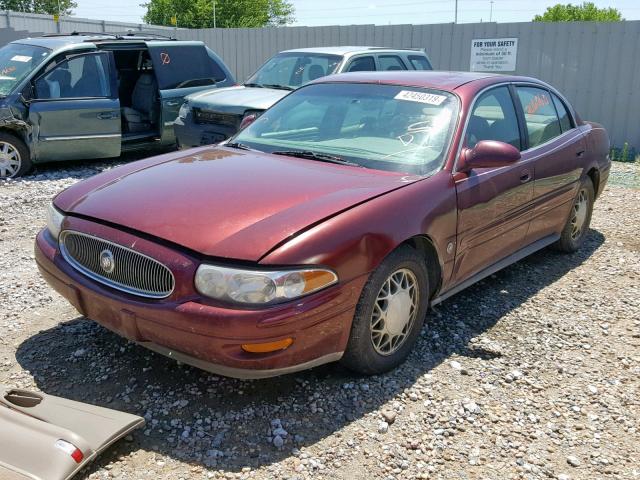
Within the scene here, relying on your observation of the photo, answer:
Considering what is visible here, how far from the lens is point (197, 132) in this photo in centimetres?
856

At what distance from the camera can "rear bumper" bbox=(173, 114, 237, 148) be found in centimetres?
834

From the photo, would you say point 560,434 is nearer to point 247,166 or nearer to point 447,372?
point 447,372

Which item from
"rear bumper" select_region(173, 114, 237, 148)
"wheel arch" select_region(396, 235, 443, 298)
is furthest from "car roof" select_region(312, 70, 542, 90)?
"rear bumper" select_region(173, 114, 237, 148)

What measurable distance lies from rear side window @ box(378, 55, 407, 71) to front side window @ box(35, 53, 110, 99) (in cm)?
385

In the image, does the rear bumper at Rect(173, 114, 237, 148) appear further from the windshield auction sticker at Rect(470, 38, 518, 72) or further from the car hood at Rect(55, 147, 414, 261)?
the windshield auction sticker at Rect(470, 38, 518, 72)

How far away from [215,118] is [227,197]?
5.35 metres

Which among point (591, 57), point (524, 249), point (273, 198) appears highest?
point (591, 57)

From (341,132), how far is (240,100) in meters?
4.44

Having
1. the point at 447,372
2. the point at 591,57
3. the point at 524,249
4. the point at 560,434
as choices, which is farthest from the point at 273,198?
the point at 591,57

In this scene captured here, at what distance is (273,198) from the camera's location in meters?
3.33

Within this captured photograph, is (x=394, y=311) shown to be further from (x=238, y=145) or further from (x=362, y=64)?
(x=362, y=64)

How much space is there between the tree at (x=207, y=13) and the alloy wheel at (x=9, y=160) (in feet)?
140

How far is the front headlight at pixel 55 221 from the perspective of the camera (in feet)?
11.7

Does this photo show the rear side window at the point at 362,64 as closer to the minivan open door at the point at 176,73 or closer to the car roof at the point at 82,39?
the minivan open door at the point at 176,73
